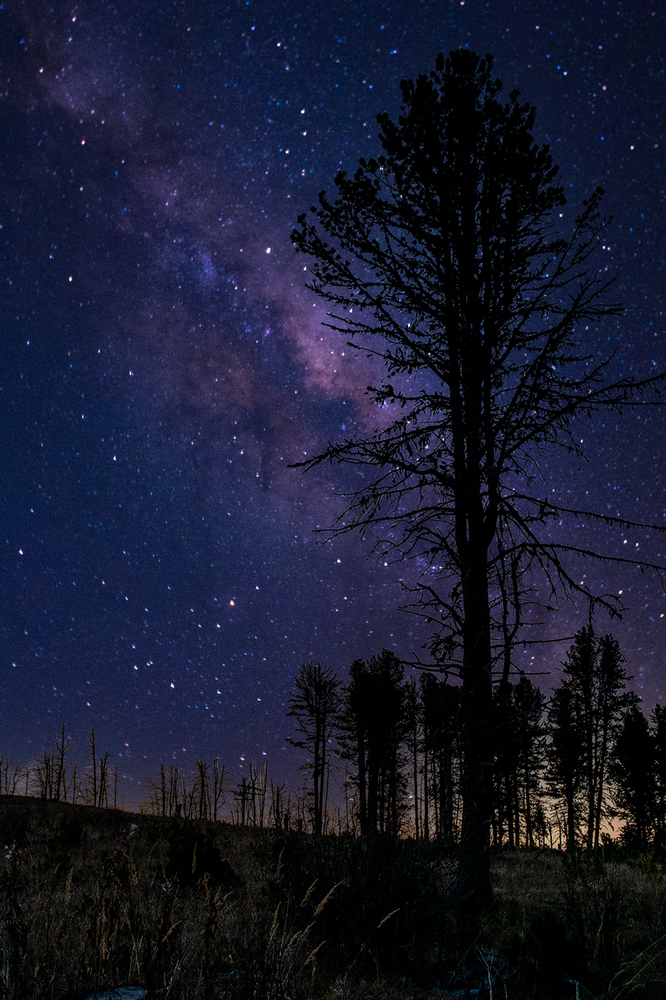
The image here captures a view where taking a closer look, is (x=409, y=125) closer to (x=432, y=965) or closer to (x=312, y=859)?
(x=312, y=859)

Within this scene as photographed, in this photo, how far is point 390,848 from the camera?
4871mm

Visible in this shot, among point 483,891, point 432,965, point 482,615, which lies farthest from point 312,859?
point 482,615

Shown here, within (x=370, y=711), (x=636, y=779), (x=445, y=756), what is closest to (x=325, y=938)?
(x=445, y=756)

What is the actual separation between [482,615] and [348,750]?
72.7ft

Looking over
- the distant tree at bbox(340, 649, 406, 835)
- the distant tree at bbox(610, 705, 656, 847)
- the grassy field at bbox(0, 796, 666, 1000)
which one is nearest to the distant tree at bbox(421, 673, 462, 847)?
the grassy field at bbox(0, 796, 666, 1000)

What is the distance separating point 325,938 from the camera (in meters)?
4.24

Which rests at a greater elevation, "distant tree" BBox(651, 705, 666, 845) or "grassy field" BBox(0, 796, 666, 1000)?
"grassy field" BBox(0, 796, 666, 1000)

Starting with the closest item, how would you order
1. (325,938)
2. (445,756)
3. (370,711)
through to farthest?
(325,938), (445,756), (370,711)

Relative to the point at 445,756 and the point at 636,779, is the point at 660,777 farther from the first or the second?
the point at 445,756

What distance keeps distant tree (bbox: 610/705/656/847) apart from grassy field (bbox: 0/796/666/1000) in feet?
97.1

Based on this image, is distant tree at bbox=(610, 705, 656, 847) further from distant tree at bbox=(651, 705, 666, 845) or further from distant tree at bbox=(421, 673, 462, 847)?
distant tree at bbox=(421, 673, 462, 847)

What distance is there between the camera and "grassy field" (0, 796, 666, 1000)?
251cm

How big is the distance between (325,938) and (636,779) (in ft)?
113

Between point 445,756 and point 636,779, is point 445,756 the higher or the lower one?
the higher one
